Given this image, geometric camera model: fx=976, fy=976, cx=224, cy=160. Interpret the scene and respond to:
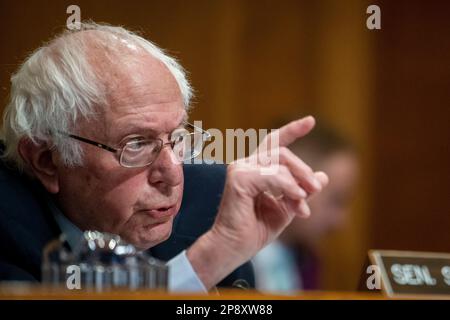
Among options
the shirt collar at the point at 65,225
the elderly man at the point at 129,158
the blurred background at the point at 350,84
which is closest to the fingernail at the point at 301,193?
the elderly man at the point at 129,158

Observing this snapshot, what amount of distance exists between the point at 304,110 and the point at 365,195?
0.94 ft

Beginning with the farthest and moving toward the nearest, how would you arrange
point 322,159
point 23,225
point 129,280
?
point 322,159 → point 23,225 → point 129,280

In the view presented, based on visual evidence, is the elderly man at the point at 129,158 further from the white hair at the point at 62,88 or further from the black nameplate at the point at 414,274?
the black nameplate at the point at 414,274

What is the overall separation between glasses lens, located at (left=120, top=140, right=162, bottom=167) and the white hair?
11 cm

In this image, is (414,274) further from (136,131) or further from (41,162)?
(41,162)

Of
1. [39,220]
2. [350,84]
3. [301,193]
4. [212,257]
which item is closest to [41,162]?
[39,220]

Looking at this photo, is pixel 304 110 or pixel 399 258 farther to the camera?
pixel 304 110

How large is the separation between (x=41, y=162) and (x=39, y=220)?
0.14 meters

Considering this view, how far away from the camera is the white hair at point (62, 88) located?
2.34m

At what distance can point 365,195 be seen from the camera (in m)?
2.63

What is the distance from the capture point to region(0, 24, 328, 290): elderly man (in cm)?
229
